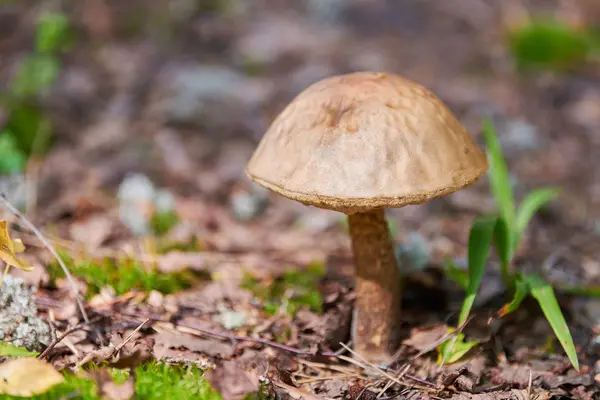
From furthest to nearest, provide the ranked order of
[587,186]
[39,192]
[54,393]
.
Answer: [587,186] → [39,192] → [54,393]

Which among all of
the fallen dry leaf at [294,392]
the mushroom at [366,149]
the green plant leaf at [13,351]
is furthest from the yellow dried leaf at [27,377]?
the mushroom at [366,149]

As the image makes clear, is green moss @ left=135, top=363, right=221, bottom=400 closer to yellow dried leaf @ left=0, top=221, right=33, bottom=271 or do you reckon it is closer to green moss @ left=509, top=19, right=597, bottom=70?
yellow dried leaf @ left=0, top=221, right=33, bottom=271

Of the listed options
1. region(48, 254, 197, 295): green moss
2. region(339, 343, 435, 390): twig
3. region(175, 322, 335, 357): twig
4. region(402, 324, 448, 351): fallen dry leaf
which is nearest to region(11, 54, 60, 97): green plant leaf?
region(48, 254, 197, 295): green moss

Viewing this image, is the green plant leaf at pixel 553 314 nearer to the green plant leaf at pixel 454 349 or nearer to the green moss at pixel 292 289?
the green plant leaf at pixel 454 349

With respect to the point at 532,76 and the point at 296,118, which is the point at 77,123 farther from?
the point at 532,76

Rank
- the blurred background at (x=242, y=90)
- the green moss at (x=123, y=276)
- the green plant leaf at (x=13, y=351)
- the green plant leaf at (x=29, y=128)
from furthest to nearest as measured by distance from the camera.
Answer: the green plant leaf at (x=29, y=128), the blurred background at (x=242, y=90), the green moss at (x=123, y=276), the green plant leaf at (x=13, y=351)

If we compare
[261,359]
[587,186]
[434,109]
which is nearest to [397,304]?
[261,359]

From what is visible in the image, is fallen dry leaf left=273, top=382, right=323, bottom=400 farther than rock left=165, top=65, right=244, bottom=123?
Result: No
